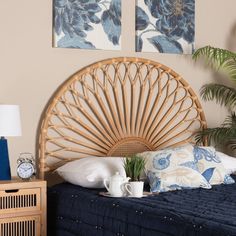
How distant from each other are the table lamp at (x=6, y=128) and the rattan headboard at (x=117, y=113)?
0.30 meters

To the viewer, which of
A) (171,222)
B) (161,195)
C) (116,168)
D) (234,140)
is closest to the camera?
(171,222)

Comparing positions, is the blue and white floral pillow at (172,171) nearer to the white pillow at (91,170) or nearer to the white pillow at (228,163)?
the white pillow at (91,170)

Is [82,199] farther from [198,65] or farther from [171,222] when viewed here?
[198,65]

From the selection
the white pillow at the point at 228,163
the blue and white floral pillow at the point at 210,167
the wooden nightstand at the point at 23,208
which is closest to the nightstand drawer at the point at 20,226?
the wooden nightstand at the point at 23,208

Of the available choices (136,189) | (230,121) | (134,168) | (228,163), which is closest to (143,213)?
(136,189)

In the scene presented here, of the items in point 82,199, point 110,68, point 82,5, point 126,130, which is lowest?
point 82,199

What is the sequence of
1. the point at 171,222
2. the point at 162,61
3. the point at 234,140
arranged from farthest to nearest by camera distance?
1. the point at 234,140
2. the point at 162,61
3. the point at 171,222

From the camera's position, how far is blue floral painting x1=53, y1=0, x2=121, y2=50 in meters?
4.08

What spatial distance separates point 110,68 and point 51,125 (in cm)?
61

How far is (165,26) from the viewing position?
456cm

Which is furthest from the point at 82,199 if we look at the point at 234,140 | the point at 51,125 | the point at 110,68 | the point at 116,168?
the point at 234,140

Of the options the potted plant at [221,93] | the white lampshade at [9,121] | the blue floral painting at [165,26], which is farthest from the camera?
the potted plant at [221,93]

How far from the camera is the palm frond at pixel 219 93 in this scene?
15.5 feet

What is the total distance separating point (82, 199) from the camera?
140 inches
